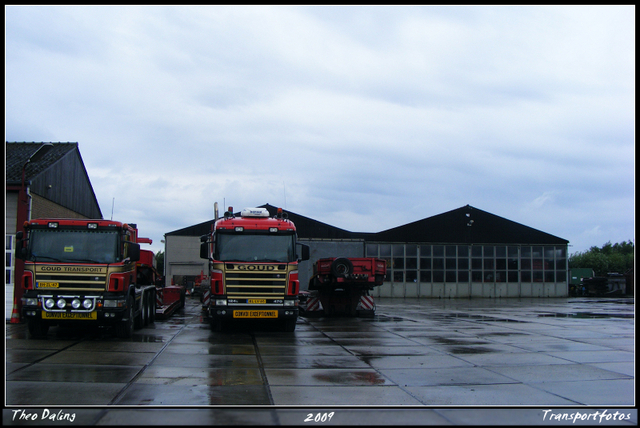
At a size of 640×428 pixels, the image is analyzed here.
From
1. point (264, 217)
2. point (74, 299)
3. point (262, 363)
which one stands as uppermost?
point (264, 217)

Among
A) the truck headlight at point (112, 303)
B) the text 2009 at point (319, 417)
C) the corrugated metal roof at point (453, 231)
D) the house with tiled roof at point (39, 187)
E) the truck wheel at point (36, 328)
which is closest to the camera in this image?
the text 2009 at point (319, 417)

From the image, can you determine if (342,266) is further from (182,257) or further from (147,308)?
(182,257)

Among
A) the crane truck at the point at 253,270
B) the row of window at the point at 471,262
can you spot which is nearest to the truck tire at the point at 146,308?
the crane truck at the point at 253,270

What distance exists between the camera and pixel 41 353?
10.7 metres

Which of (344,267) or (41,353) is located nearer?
(41,353)

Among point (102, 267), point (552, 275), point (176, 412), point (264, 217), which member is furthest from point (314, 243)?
point (176, 412)

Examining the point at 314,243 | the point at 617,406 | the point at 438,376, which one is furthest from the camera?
the point at 314,243

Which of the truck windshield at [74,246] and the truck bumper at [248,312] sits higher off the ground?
the truck windshield at [74,246]

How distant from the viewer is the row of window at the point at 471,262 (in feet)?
151

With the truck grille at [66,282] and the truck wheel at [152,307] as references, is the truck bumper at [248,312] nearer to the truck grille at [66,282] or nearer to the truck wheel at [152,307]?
the truck grille at [66,282]

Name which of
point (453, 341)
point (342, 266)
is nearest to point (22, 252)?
point (453, 341)

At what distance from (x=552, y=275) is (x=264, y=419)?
4737cm

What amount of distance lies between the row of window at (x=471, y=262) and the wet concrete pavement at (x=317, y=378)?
1217 inches

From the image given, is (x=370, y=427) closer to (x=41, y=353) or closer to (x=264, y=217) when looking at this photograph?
(x=41, y=353)
